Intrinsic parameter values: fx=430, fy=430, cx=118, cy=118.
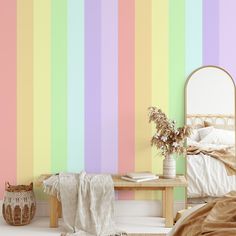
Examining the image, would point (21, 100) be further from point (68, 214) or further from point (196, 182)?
point (196, 182)

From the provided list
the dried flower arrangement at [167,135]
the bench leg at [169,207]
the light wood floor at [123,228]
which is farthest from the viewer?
the dried flower arrangement at [167,135]

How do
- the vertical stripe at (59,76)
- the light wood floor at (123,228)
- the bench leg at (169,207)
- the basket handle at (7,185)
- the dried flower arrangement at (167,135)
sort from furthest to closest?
the vertical stripe at (59,76)
the basket handle at (7,185)
the dried flower arrangement at (167,135)
the bench leg at (169,207)
the light wood floor at (123,228)

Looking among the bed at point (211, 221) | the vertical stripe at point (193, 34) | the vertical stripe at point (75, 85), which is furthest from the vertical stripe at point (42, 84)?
the bed at point (211, 221)

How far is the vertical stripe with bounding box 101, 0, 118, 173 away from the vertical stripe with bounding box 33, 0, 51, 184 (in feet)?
1.72

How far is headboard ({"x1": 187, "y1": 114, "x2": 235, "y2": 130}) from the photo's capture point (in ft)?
13.6

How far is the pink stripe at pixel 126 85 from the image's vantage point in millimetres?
4188

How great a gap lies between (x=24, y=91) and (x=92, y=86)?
0.67m

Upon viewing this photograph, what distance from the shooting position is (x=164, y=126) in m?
3.94

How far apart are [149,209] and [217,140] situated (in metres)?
0.95

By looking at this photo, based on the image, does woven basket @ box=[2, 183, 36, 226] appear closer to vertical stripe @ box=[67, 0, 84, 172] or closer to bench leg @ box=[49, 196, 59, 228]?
bench leg @ box=[49, 196, 59, 228]

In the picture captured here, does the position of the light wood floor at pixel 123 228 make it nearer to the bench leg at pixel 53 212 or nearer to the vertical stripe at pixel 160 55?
the bench leg at pixel 53 212

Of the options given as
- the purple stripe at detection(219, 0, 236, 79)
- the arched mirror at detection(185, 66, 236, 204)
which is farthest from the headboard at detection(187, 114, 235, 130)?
the purple stripe at detection(219, 0, 236, 79)

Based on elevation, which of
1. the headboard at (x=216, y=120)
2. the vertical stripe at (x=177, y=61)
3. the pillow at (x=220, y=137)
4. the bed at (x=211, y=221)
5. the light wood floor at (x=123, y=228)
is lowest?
the light wood floor at (x=123, y=228)

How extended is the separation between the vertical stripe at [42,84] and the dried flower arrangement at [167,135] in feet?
3.39
